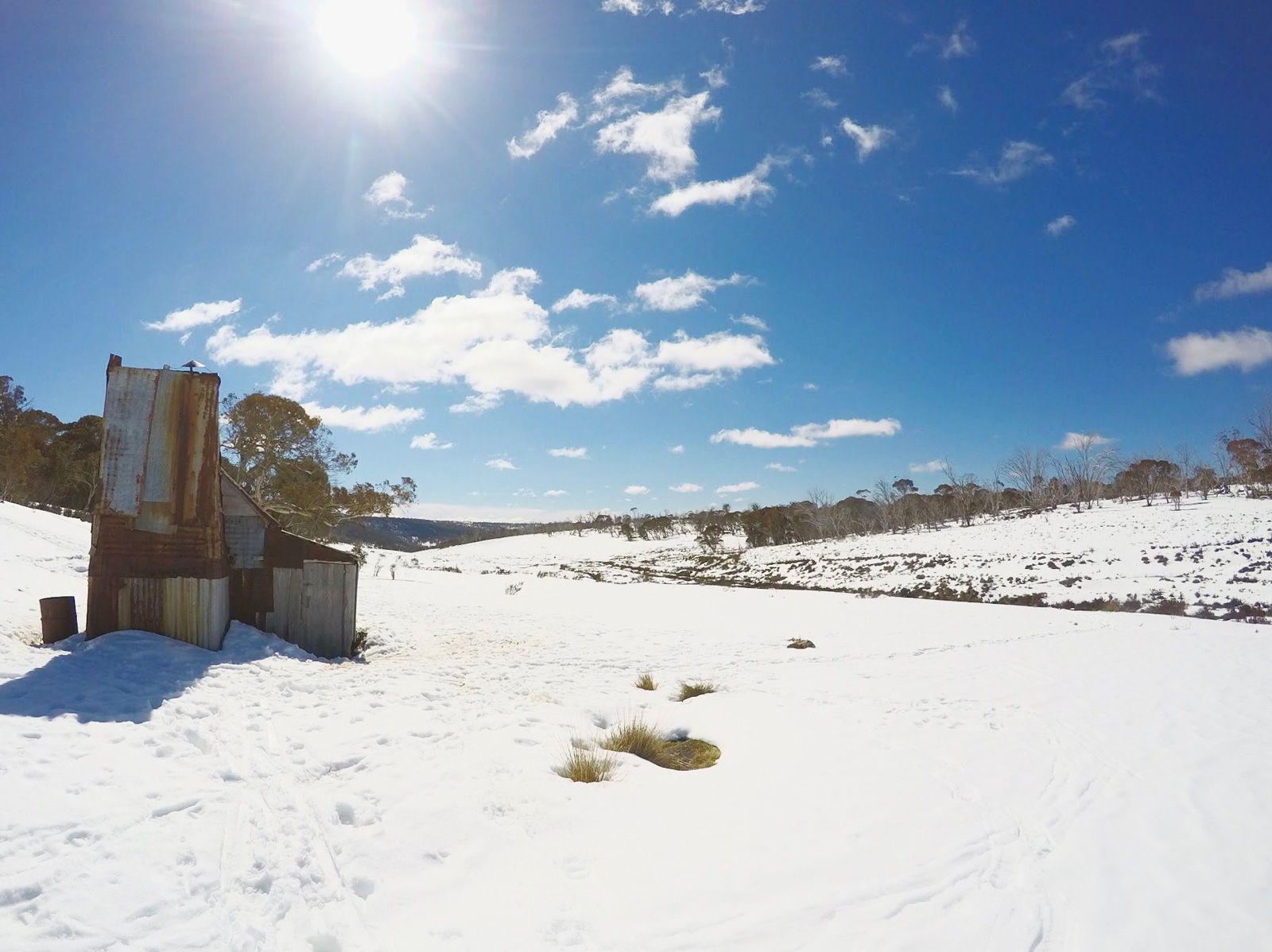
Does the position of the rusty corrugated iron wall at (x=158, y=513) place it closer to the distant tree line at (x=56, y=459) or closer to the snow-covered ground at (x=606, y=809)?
the snow-covered ground at (x=606, y=809)

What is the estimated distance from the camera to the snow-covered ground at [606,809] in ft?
11.4

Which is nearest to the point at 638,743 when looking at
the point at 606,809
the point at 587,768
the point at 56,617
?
the point at 587,768

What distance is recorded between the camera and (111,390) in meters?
9.24

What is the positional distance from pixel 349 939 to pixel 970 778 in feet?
17.4

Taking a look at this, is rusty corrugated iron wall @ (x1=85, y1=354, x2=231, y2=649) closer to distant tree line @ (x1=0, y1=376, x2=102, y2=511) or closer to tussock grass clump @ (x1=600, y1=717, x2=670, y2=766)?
tussock grass clump @ (x1=600, y1=717, x2=670, y2=766)

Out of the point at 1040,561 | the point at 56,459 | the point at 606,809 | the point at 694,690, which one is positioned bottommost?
the point at 694,690

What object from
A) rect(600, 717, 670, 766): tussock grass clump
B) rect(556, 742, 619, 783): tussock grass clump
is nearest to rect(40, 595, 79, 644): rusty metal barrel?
rect(556, 742, 619, 783): tussock grass clump

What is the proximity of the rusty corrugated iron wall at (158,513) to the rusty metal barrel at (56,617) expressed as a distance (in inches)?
12.2

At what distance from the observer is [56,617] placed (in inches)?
336

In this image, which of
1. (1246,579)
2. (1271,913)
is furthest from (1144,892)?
(1246,579)

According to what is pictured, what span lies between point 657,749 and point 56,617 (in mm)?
8486

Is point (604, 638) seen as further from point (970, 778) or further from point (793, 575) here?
point (793, 575)

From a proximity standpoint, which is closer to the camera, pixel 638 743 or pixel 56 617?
pixel 638 743

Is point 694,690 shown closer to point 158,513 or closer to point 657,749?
point 657,749
